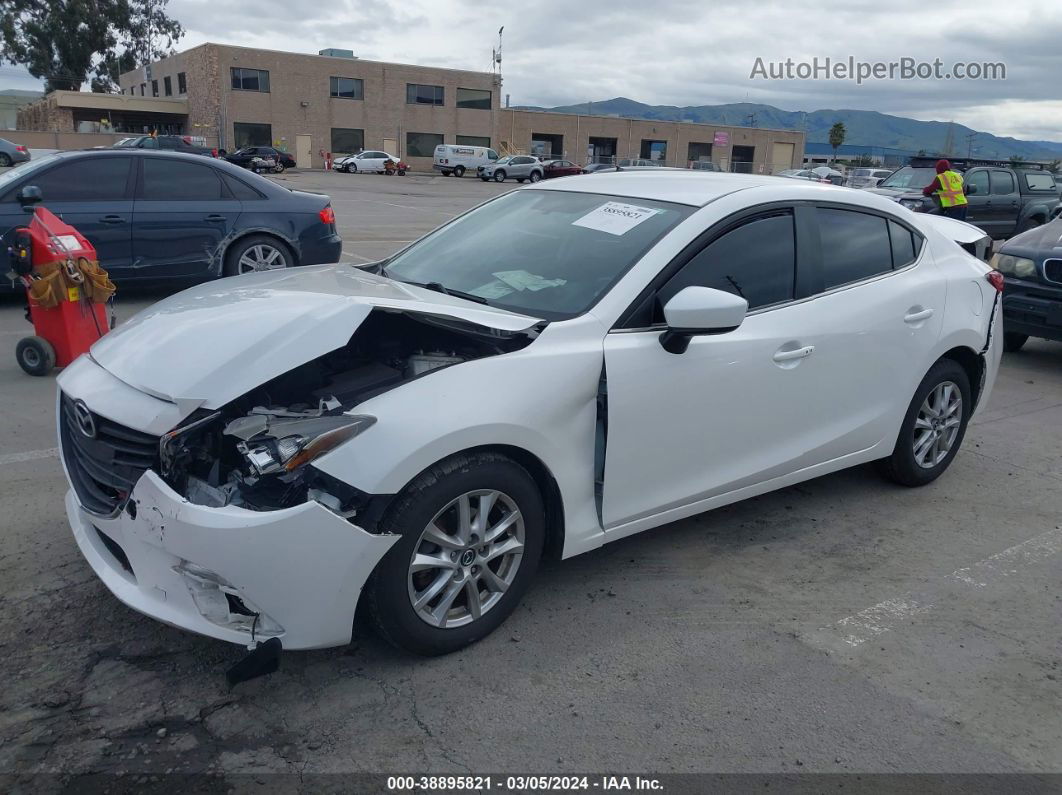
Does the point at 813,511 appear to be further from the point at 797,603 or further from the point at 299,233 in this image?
the point at 299,233

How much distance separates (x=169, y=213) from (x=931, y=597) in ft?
25.3

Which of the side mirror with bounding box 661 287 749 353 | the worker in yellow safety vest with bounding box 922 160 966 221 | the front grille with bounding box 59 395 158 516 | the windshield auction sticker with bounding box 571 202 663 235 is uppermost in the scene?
the worker in yellow safety vest with bounding box 922 160 966 221

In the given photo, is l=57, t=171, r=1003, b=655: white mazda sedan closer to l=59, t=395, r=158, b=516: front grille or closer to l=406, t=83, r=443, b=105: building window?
l=59, t=395, r=158, b=516: front grille

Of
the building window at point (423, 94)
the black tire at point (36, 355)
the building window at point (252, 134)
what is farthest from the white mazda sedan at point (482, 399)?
the building window at point (423, 94)

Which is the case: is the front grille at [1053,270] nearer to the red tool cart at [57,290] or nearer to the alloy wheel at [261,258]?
the alloy wheel at [261,258]

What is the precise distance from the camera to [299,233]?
9227 mm

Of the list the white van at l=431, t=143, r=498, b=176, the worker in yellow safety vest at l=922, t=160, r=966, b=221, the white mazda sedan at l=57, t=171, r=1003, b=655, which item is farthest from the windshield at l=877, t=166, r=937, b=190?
the white van at l=431, t=143, r=498, b=176

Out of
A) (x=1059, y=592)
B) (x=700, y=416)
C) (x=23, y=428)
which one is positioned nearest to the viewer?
(x=700, y=416)

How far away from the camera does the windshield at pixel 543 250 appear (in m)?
3.58

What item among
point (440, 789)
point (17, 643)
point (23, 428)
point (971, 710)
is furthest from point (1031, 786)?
point (23, 428)

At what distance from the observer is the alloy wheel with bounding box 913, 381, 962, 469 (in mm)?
4777

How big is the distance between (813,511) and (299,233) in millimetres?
6547

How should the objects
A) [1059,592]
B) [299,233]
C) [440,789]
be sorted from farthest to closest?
[299,233]
[1059,592]
[440,789]

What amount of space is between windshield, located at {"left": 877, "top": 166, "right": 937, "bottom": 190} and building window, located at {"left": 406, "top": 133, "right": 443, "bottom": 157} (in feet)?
162
